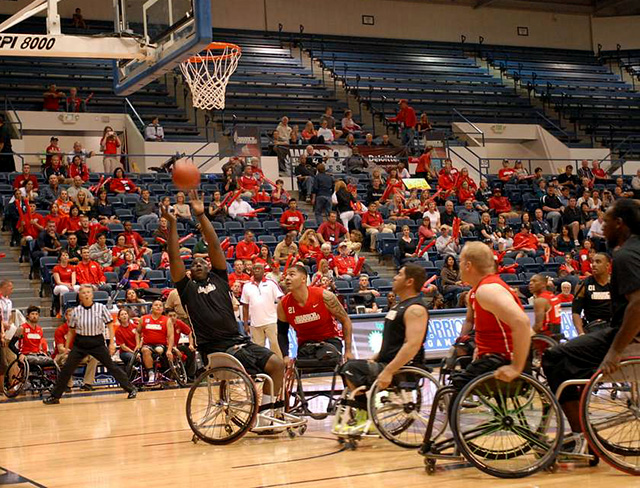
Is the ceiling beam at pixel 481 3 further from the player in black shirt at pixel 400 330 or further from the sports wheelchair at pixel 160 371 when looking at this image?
the player in black shirt at pixel 400 330

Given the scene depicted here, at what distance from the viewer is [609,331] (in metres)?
5.45

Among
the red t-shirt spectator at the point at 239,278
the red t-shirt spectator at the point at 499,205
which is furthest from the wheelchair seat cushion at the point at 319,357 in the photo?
the red t-shirt spectator at the point at 499,205

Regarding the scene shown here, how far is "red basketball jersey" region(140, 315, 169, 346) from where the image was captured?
42.0ft

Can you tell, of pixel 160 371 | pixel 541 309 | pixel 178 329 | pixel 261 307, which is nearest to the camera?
pixel 541 309

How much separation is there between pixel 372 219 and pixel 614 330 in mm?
13137

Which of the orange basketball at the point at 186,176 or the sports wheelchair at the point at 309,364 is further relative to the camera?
the sports wheelchair at the point at 309,364

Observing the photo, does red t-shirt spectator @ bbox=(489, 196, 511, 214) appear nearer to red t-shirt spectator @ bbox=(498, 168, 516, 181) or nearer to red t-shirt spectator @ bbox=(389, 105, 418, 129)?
red t-shirt spectator @ bbox=(498, 168, 516, 181)

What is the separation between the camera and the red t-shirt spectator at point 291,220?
17391 millimetres

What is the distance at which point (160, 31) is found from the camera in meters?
10.0

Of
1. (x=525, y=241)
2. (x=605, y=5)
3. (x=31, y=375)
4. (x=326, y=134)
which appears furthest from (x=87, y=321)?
(x=605, y=5)

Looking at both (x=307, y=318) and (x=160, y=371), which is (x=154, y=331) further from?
(x=307, y=318)

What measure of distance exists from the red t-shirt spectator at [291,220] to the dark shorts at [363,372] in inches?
420

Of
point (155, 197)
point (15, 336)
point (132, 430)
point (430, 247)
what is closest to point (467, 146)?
point (430, 247)

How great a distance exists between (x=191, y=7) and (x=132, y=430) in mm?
4304
